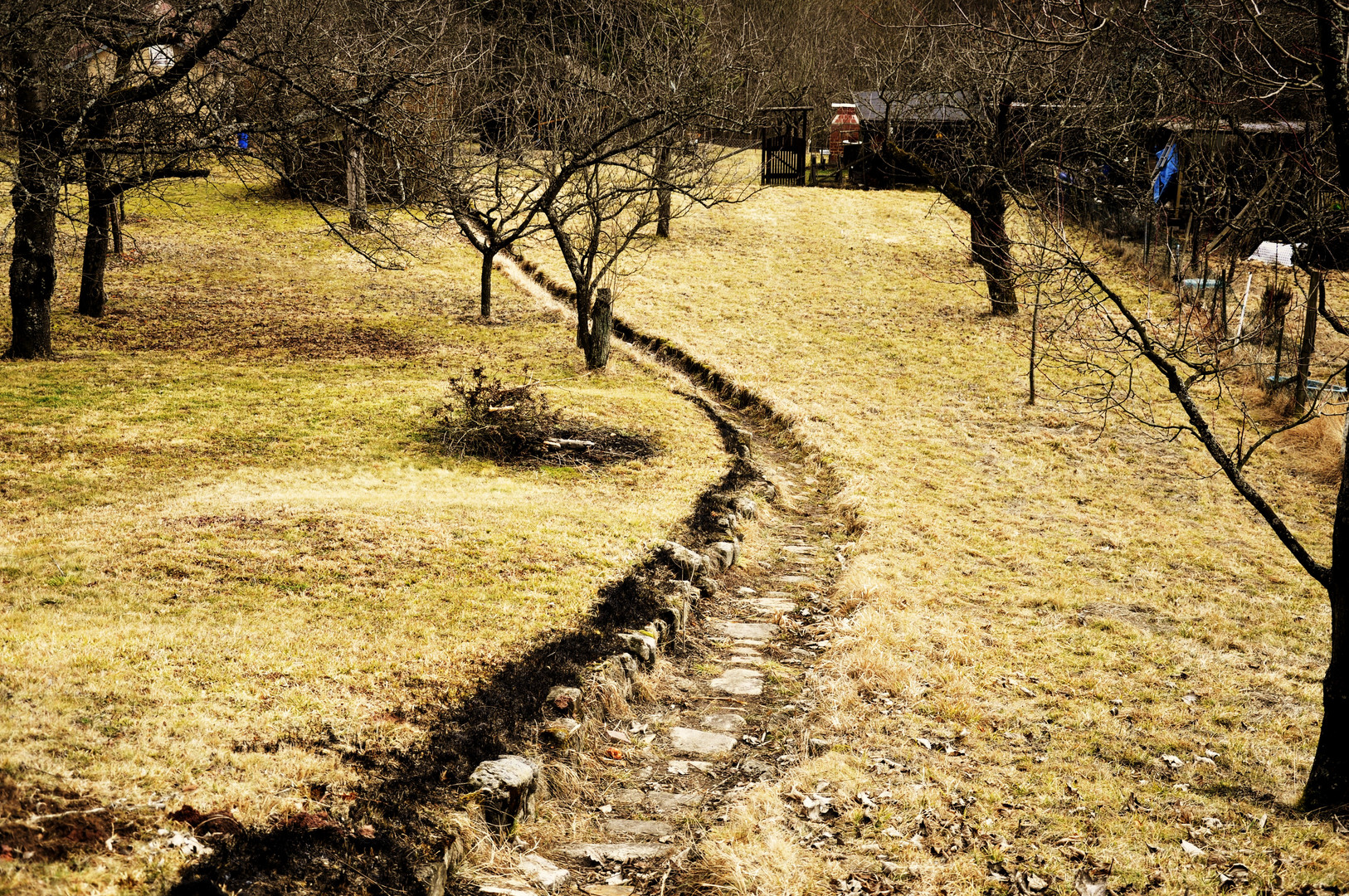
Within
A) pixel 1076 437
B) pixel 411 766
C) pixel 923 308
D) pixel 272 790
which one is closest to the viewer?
pixel 272 790

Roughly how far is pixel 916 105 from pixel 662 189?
1164 centimetres

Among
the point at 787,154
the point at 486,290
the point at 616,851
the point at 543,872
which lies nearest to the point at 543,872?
the point at 543,872

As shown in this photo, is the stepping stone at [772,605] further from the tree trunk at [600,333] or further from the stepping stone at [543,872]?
the tree trunk at [600,333]

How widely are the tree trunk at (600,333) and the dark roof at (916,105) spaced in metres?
7.26

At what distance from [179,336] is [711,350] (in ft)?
27.7

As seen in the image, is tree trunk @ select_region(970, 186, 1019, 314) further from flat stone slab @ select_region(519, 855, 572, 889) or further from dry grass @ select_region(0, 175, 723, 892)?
flat stone slab @ select_region(519, 855, 572, 889)

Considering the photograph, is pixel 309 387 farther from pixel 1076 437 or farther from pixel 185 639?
pixel 1076 437

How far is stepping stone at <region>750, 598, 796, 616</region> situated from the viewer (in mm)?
7805

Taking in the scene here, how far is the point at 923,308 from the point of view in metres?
20.3

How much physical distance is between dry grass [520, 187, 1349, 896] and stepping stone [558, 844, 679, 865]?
349mm

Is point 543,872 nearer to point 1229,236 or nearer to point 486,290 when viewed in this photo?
point 1229,236

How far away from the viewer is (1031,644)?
23.9ft

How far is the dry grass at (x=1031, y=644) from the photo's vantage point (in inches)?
181

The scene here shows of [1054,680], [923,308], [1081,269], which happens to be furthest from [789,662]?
[923,308]
